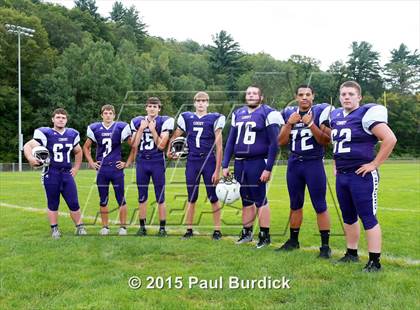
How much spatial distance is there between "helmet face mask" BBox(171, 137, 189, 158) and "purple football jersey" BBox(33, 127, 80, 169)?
1505 millimetres

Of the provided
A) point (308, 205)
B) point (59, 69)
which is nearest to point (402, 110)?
point (59, 69)

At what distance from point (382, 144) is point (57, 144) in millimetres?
4426

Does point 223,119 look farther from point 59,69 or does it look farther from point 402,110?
point 402,110

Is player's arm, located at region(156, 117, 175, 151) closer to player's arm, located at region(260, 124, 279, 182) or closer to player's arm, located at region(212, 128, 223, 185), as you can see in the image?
player's arm, located at region(212, 128, 223, 185)

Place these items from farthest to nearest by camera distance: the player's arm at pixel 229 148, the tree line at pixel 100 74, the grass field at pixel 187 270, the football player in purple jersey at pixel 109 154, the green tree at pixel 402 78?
the green tree at pixel 402 78 → the tree line at pixel 100 74 → the football player in purple jersey at pixel 109 154 → the player's arm at pixel 229 148 → the grass field at pixel 187 270

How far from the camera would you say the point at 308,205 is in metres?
11.1

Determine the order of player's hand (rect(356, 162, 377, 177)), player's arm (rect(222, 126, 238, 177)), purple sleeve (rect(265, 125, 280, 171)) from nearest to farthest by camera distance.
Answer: player's hand (rect(356, 162, 377, 177))
purple sleeve (rect(265, 125, 280, 171))
player's arm (rect(222, 126, 238, 177))

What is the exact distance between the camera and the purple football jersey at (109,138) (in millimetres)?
6781

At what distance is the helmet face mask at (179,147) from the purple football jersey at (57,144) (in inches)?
59.2

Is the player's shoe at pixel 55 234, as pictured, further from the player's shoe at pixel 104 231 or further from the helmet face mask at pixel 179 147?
the helmet face mask at pixel 179 147

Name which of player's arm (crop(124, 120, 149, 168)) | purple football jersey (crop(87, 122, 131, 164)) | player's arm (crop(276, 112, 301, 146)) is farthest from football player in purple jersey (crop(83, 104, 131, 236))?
player's arm (crop(276, 112, 301, 146))

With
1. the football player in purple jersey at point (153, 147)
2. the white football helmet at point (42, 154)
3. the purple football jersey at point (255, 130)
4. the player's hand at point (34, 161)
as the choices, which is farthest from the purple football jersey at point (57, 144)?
the purple football jersey at point (255, 130)

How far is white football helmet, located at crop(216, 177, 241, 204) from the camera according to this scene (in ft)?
18.7

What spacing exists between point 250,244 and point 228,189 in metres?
0.85
